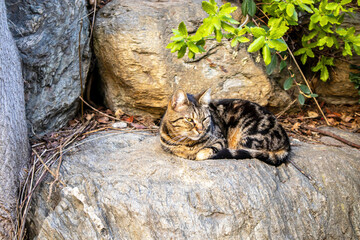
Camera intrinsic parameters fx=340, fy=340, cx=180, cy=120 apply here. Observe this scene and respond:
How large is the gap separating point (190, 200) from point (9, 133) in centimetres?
180

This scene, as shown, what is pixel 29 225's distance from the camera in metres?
3.37

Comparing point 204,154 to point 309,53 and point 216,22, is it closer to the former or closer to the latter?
point 216,22

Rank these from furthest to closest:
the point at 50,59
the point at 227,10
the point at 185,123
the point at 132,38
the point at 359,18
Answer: the point at 359,18 → the point at 132,38 → the point at 50,59 → the point at 185,123 → the point at 227,10

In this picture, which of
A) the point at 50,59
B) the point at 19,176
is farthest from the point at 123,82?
the point at 19,176

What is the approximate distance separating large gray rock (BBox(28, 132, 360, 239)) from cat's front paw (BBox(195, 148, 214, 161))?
14 cm

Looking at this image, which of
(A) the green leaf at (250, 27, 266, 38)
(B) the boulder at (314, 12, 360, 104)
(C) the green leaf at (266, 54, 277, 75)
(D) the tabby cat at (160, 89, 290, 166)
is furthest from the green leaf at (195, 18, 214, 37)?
(B) the boulder at (314, 12, 360, 104)

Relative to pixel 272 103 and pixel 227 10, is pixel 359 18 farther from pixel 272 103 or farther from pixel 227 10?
pixel 227 10

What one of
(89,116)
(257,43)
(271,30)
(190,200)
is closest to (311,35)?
(271,30)

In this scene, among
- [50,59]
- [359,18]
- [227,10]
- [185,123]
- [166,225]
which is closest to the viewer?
[166,225]

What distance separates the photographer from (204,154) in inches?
139

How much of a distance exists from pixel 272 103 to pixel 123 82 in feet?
7.10

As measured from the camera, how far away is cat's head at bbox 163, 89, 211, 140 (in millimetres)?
3674

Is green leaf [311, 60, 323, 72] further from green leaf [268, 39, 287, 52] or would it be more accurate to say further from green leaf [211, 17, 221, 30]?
green leaf [211, 17, 221, 30]

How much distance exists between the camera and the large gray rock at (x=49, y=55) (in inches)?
152
